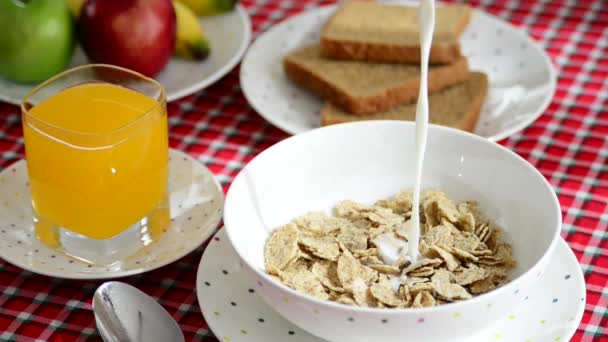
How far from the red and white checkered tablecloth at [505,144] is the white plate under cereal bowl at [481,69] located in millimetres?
35

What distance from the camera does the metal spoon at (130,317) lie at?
0.92 metres

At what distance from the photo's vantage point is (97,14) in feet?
4.66

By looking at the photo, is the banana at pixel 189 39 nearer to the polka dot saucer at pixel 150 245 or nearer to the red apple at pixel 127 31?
the red apple at pixel 127 31

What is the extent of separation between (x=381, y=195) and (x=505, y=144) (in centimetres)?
35

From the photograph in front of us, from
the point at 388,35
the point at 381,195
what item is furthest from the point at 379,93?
the point at 381,195

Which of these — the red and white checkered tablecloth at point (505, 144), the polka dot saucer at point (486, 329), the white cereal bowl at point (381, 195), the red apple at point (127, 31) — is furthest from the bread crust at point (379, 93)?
the polka dot saucer at point (486, 329)

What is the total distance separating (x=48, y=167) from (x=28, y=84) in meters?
0.47

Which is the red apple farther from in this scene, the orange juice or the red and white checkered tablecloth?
the orange juice

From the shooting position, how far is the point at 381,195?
109cm

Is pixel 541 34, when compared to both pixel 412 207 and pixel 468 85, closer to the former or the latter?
pixel 468 85

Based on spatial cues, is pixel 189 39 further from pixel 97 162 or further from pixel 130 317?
pixel 130 317

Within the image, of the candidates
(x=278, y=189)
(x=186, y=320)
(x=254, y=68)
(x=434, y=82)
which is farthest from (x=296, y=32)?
(x=186, y=320)

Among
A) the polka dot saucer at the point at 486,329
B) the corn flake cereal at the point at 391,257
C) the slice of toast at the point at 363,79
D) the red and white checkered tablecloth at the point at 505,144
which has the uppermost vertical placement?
the corn flake cereal at the point at 391,257

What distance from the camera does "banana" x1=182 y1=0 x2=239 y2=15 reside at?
1.66 metres
